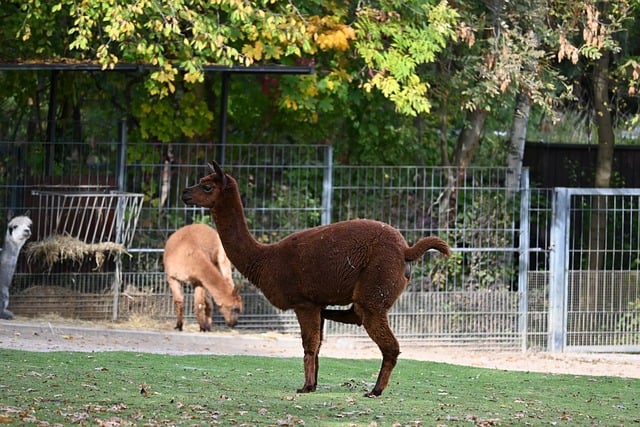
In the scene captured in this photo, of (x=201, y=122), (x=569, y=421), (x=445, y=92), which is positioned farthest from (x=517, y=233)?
(x=569, y=421)

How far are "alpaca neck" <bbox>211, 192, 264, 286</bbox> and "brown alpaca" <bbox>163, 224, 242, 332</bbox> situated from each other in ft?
17.9

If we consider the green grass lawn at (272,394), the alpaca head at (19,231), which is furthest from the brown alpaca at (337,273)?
the alpaca head at (19,231)

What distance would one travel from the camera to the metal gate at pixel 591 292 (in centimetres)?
1742

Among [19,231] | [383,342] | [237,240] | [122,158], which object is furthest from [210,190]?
[122,158]

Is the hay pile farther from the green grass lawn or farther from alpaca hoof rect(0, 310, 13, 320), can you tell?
the green grass lawn

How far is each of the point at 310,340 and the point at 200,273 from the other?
20.1 feet

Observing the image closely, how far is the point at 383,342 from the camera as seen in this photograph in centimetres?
1002

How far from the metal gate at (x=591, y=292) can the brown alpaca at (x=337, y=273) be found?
760 cm

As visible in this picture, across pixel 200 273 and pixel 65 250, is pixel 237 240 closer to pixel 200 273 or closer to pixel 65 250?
pixel 200 273

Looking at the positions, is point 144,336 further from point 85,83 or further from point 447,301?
point 85,83

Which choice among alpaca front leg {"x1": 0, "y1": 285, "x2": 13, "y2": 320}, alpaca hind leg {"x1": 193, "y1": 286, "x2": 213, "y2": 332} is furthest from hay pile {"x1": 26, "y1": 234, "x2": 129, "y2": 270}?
alpaca hind leg {"x1": 193, "y1": 286, "x2": 213, "y2": 332}

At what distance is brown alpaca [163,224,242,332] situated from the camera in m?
16.1

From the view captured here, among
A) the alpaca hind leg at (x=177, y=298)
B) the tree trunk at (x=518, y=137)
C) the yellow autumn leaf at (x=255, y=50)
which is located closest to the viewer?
the alpaca hind leg at (x=177, y=298)

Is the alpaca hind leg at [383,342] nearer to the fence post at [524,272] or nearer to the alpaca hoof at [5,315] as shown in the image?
the alpaca hoof at [5,315]
